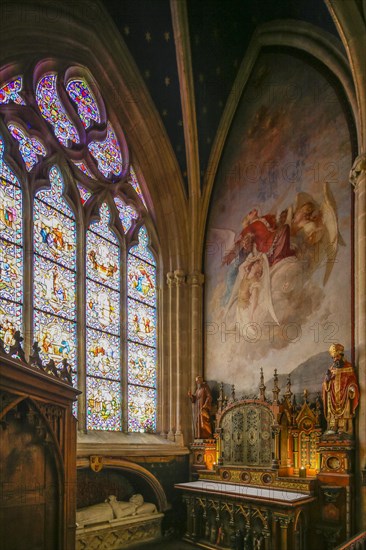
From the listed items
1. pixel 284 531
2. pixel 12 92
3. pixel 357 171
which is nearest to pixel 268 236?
pixel 357 171

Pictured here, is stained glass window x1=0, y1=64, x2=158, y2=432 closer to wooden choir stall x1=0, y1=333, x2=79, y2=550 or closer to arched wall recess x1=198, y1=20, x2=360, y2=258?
arched wall recess x1=198, y1=20, x2=360, y2=258

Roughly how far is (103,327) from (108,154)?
451cm

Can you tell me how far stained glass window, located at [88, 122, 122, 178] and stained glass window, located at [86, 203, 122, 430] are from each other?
1.01 metres

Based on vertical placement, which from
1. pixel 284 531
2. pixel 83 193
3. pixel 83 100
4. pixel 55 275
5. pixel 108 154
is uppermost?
pixel 83 100

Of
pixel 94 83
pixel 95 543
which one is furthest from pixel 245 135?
pixel 95 543

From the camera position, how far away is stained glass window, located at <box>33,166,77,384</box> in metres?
9.91

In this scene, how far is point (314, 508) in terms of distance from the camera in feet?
29.2

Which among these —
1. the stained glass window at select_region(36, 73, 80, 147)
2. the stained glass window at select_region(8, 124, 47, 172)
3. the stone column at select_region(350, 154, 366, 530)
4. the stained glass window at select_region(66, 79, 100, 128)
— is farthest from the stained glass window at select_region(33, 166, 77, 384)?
the stone column at select_region(350, 154, 366, 530)

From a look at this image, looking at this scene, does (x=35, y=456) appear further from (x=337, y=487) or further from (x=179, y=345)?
(x=179, y=345)

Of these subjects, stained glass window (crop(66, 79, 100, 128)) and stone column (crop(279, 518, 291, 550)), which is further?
stained glass window (crop(66, 79, 100, 128))

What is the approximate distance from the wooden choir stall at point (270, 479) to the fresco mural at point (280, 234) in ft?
2.29

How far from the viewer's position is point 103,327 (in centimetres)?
1134

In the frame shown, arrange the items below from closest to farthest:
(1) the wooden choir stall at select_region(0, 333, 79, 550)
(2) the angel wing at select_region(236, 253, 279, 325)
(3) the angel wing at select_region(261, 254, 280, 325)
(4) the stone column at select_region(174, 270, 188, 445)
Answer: (1) the wooden choir stall at select_region(0, 333, 79, 550) < (3) the angel wing at select_region(261, 254, 280, 325) < (2) the angel wing at select_region(236, 253, 279, 325) < (4) the stone column at select_region(174, 270, 188, 445)

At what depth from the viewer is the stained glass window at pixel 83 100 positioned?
472 inches
